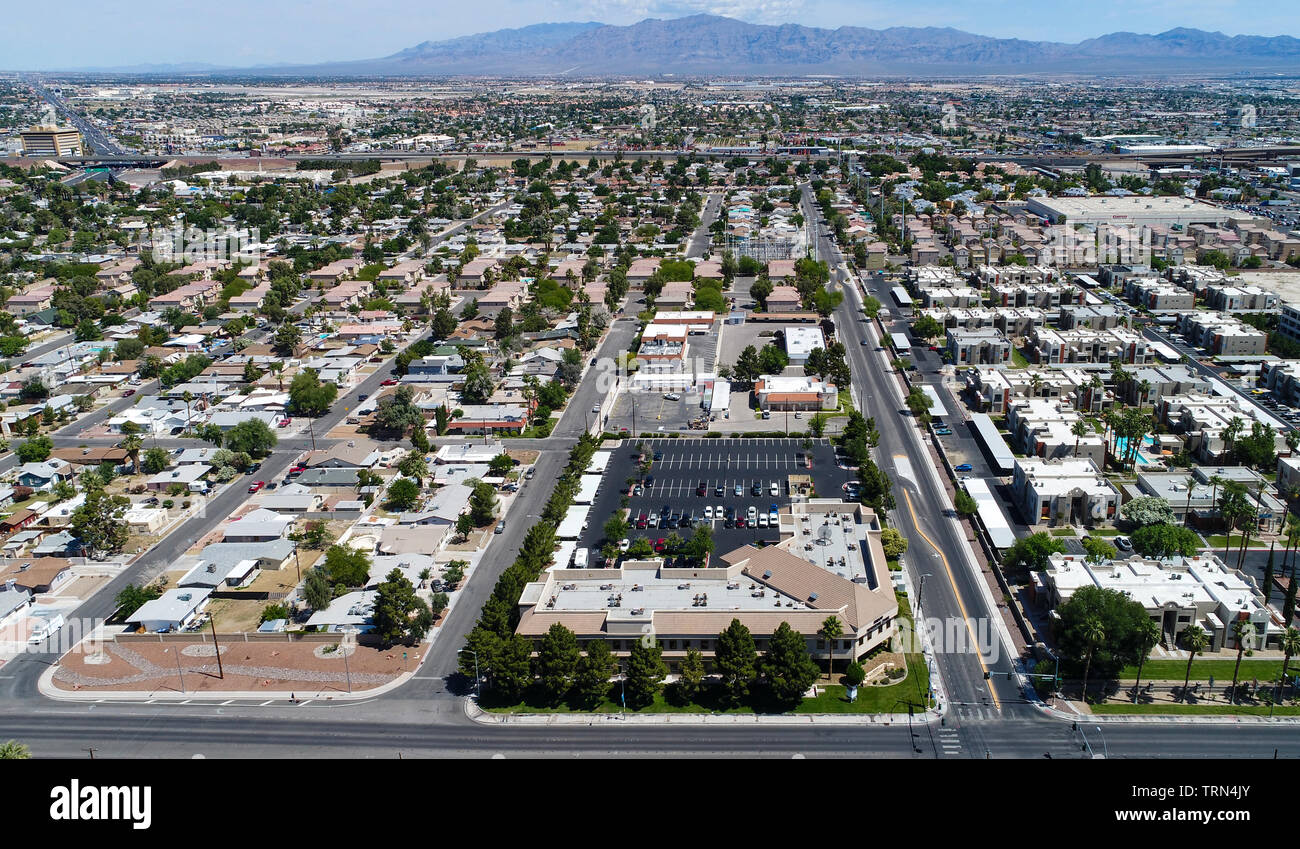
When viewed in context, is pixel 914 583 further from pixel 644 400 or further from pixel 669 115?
pixel 669 115

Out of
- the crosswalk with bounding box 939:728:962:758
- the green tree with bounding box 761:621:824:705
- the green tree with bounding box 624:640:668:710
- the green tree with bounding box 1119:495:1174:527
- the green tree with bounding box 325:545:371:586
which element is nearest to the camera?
the crosswalk with bounding box 939:728:962:758

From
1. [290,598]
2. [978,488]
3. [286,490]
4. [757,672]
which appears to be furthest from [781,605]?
[286,490]

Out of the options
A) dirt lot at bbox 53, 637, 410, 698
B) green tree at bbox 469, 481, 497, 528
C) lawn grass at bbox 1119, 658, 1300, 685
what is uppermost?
green tree at bbox 469, 481, 497, 528

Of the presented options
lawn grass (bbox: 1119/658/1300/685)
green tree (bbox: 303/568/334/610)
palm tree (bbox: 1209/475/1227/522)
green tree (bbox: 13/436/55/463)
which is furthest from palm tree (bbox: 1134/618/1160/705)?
green tree (bbox: 13/436/55/463)

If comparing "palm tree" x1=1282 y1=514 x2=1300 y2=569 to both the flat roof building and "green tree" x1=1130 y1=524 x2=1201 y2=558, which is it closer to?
"green tree" x1=1130 y1=524 x2=1201 y2=558

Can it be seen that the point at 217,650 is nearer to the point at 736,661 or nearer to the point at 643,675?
the point at 643,675
